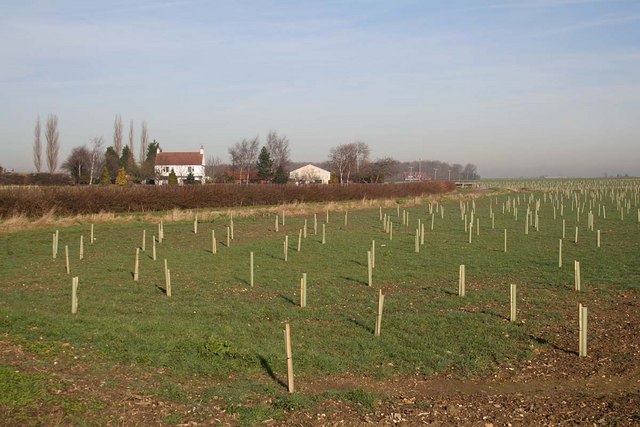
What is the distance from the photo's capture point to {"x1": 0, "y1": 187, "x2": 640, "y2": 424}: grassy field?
376 inches

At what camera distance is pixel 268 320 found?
1301 cm

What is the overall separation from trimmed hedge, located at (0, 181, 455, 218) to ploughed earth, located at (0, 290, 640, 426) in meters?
31.9

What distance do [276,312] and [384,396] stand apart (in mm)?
5156

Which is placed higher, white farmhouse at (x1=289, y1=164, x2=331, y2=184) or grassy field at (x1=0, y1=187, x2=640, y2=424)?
white farmhouse at (x1=289, y1=164, x2=331, y2=184)

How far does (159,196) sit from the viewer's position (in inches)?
1954

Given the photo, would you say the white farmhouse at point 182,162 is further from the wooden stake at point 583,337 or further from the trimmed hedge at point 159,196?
the wooden stake at point 583,337

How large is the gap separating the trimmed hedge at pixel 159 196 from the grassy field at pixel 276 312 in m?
12.9

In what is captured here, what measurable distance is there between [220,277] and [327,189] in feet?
157

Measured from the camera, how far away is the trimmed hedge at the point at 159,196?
3962 cm

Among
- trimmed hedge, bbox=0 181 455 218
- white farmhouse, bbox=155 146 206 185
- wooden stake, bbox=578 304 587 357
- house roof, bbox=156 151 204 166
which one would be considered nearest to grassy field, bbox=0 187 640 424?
wooden stake, bbox=578 304 587 357

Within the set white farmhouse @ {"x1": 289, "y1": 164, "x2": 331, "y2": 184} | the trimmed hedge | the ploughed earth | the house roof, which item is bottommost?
the ploughed earth

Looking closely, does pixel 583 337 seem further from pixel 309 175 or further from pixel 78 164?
pixel 309 175

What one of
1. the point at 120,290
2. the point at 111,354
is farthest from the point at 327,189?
the point at 111,354

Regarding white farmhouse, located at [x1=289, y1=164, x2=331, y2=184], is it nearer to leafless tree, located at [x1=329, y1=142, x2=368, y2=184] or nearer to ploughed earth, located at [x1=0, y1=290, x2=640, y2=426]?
leafless tree, located at [x1=329, y1=142, x2=368, y2=184]
